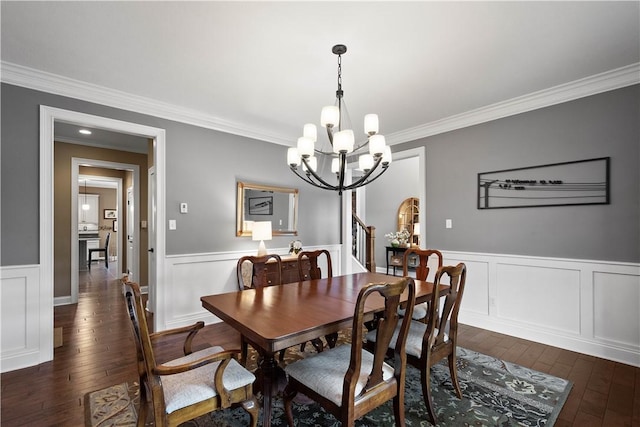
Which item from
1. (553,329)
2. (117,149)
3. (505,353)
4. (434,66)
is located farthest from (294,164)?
(117,149)

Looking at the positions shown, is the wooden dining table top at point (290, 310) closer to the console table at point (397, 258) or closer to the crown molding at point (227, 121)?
the crown molding at point (227, 121)

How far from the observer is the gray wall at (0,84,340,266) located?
2.58 metres

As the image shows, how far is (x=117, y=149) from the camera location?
5.09 m

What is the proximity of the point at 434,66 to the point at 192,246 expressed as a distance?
10.5 ft

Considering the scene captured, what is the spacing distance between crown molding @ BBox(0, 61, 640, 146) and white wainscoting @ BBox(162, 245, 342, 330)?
1.65 meters

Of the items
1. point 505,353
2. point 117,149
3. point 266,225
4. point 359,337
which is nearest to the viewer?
point 359,337

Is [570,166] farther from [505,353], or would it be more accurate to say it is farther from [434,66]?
[505,353]

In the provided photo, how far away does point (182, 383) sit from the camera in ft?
4.75

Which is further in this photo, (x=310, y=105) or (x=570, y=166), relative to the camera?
(x=310, y=105)

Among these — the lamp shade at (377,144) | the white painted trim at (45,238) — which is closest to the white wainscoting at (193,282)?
the white painted trim at (45,238)

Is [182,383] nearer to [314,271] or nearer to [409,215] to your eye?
[314,271]

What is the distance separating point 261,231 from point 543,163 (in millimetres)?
3263

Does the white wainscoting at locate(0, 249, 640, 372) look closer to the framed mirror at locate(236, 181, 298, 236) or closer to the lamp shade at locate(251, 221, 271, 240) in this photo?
the lamp shade at locate(251, 221, 271, 240)

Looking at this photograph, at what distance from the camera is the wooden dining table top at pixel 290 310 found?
4.80 ft
